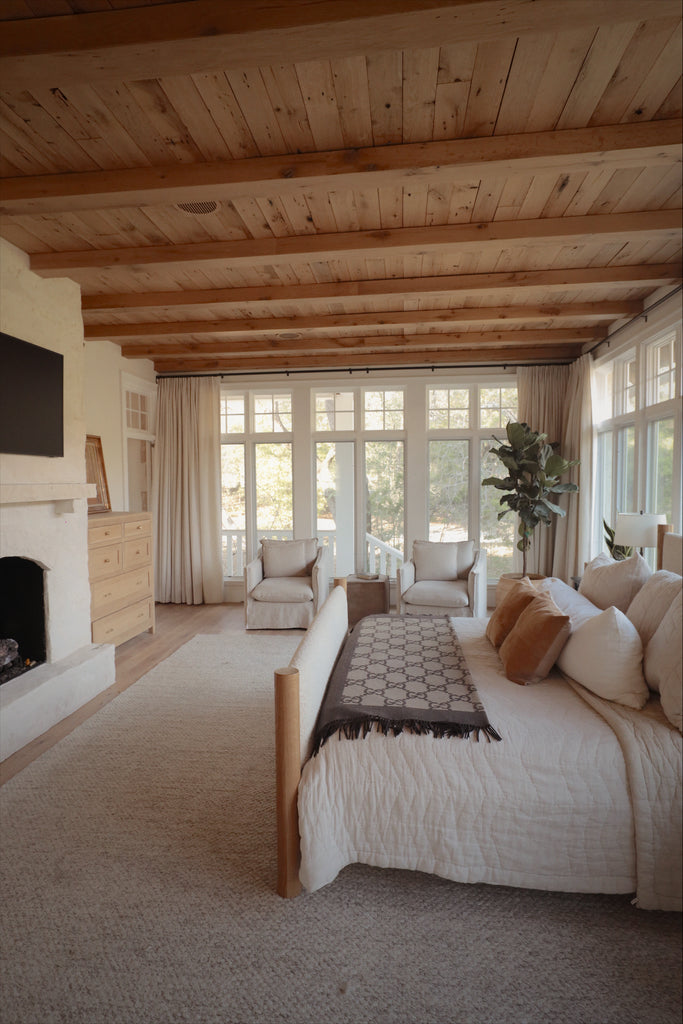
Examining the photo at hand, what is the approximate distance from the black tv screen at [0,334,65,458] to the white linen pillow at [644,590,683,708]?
3072mm

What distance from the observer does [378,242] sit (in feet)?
9.34

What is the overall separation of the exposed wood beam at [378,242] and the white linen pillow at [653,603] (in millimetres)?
1798

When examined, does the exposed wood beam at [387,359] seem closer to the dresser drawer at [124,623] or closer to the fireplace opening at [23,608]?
the dresser drawer at [124,623]

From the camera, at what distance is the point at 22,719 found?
267cm

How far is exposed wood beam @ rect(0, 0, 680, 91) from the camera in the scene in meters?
1.44

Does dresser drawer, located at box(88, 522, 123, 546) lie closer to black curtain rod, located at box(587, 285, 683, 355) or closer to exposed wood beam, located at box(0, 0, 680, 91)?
exposed wood beam, located at box(0, 0, 680, 91)

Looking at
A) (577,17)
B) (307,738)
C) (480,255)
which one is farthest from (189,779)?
(480,255)

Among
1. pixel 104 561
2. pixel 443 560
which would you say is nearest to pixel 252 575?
pixel 104 561

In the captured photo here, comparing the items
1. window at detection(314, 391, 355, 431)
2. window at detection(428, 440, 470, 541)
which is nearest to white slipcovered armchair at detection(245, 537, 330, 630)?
window at detection(428, 440, 470, 541)

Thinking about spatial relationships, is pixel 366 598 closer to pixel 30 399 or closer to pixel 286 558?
pixel 286 558

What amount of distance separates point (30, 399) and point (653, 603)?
127 inches

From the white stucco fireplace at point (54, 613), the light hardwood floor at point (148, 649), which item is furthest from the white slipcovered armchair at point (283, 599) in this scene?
the white stucco fireplace at point (54, 613)

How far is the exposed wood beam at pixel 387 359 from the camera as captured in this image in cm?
534

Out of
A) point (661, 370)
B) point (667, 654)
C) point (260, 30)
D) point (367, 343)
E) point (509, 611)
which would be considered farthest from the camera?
point (367, 343)
